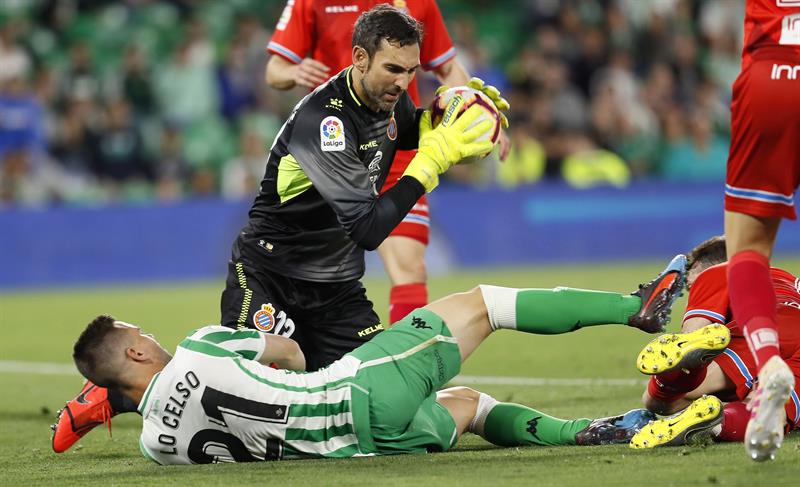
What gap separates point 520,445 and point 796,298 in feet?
4.39

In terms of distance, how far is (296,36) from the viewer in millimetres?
→ 7301

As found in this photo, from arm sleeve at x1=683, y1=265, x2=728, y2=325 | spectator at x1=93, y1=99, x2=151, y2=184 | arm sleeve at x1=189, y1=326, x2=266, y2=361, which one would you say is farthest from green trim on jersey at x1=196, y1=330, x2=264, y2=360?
spectator at x1=93, y1=99, x2=151, y2=184

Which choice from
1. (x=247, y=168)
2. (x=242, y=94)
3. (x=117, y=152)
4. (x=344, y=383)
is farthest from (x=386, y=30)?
(x=242, y=94)

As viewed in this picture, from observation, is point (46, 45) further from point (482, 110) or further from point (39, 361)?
point (482, 110)

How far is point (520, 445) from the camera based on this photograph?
17.6 ft

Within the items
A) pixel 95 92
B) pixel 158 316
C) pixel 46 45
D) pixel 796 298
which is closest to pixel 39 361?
pixel 158 316

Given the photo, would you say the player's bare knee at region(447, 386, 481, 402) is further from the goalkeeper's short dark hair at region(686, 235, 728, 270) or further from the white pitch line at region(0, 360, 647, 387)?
the white pitch line at region(0, 360, 647, 387)

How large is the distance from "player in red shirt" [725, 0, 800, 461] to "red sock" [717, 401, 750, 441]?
0.63 m

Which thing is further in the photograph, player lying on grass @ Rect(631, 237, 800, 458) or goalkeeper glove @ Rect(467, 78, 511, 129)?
goalkeeper glove @ Rect(467, 78, 511, 129)

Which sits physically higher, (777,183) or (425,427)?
(777,183)

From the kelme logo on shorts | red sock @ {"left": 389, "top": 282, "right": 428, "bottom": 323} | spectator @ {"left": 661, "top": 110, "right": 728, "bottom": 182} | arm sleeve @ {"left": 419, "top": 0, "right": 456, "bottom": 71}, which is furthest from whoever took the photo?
spectator @ {"left": 661, "top": 110, "right": 728, "bottom": 182}

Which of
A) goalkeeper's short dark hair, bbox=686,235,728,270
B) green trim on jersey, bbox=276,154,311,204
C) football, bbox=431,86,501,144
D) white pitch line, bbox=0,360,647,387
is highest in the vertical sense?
football, bbox=431,86,501,144

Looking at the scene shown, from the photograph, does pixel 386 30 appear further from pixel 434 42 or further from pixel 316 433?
pixel 434 42

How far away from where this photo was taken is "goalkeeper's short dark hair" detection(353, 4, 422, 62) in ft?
17.7
